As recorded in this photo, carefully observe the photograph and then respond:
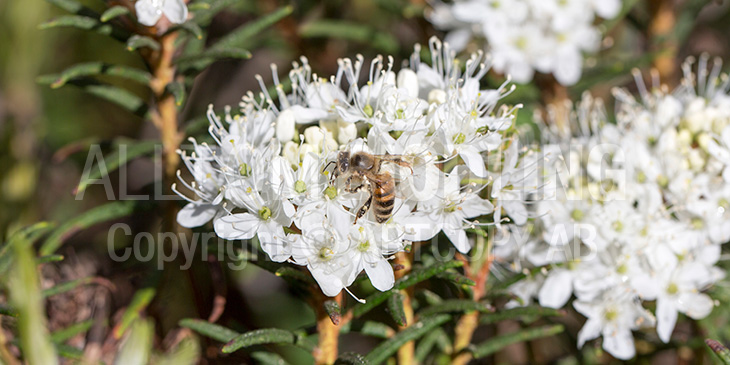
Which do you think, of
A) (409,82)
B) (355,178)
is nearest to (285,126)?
(355,178)

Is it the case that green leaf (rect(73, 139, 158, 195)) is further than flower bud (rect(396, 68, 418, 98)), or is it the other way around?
green leaf (rect(73, 139, 158, 195))

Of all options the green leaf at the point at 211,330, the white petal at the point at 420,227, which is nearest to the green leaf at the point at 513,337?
the white petal at the point at 420,227

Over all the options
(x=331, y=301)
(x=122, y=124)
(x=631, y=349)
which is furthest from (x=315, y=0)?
(x=631, y=349)

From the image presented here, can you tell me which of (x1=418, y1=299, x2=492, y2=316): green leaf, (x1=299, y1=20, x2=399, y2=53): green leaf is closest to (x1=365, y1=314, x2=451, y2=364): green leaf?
(x1=418, y1=299, x2=492, y2=316): green leaf

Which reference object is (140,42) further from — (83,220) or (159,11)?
(83,220)

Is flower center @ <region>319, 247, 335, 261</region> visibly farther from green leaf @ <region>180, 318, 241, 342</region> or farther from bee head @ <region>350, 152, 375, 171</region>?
green leaf @ <region>180, 318, 241, 342</region>

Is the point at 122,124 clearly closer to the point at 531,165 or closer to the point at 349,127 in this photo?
the point at 349,127
